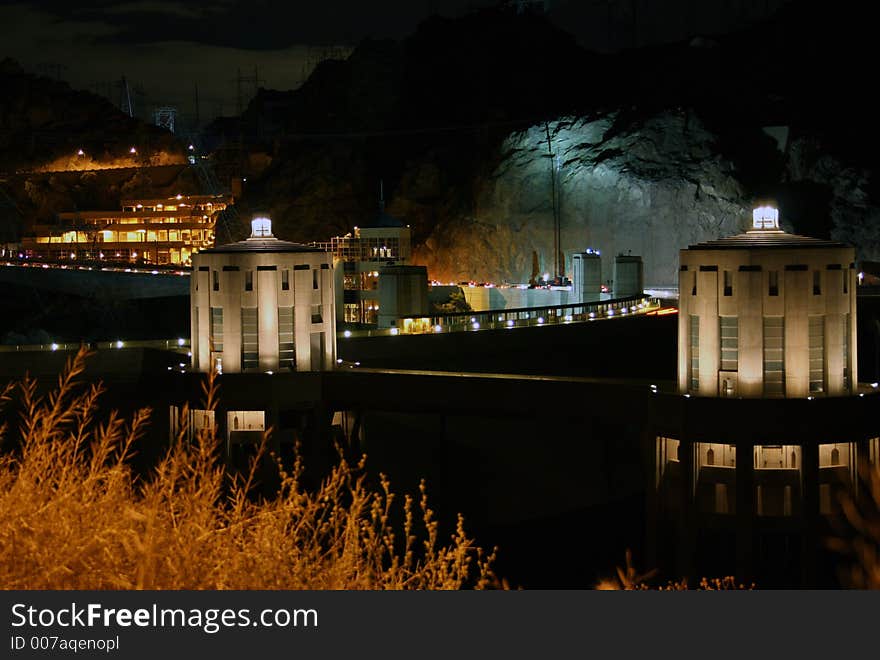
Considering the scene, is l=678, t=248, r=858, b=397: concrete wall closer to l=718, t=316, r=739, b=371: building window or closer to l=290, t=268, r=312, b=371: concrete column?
l=718, t=316, r=739, b=371: building window

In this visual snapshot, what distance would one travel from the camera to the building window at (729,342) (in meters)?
39.6

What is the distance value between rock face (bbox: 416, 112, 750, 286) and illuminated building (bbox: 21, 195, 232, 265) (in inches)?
1924

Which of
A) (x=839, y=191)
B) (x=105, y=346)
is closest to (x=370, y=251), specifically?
(x=839, y=191)

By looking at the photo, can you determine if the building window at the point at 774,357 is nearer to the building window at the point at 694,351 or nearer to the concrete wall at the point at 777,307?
the concrete wall at the point at 777,307

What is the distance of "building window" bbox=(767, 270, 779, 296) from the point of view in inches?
1537

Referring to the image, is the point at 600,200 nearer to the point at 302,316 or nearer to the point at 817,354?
the point at 302,316

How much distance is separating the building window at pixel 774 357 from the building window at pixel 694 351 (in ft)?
7.17

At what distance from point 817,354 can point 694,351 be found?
381cm

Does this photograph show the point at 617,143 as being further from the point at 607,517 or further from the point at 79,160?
the point at 79,160

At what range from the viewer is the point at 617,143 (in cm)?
9744

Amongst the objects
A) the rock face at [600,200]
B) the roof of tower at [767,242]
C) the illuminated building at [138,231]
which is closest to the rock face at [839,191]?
the rock face at [600,200]

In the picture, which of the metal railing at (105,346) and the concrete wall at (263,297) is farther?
the metal railing at (105,346)

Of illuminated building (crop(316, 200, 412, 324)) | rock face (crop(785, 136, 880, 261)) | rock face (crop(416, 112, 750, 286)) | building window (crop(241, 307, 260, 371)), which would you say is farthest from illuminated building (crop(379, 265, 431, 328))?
rock face (crop(785, 136, 880, 261))

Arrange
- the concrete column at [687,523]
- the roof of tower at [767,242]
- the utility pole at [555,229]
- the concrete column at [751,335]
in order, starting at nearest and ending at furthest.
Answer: the concrete column at [751,335] → the concrete column at [687,523] → the roof of tower at [767,242] → the utility pole at [555,229]
